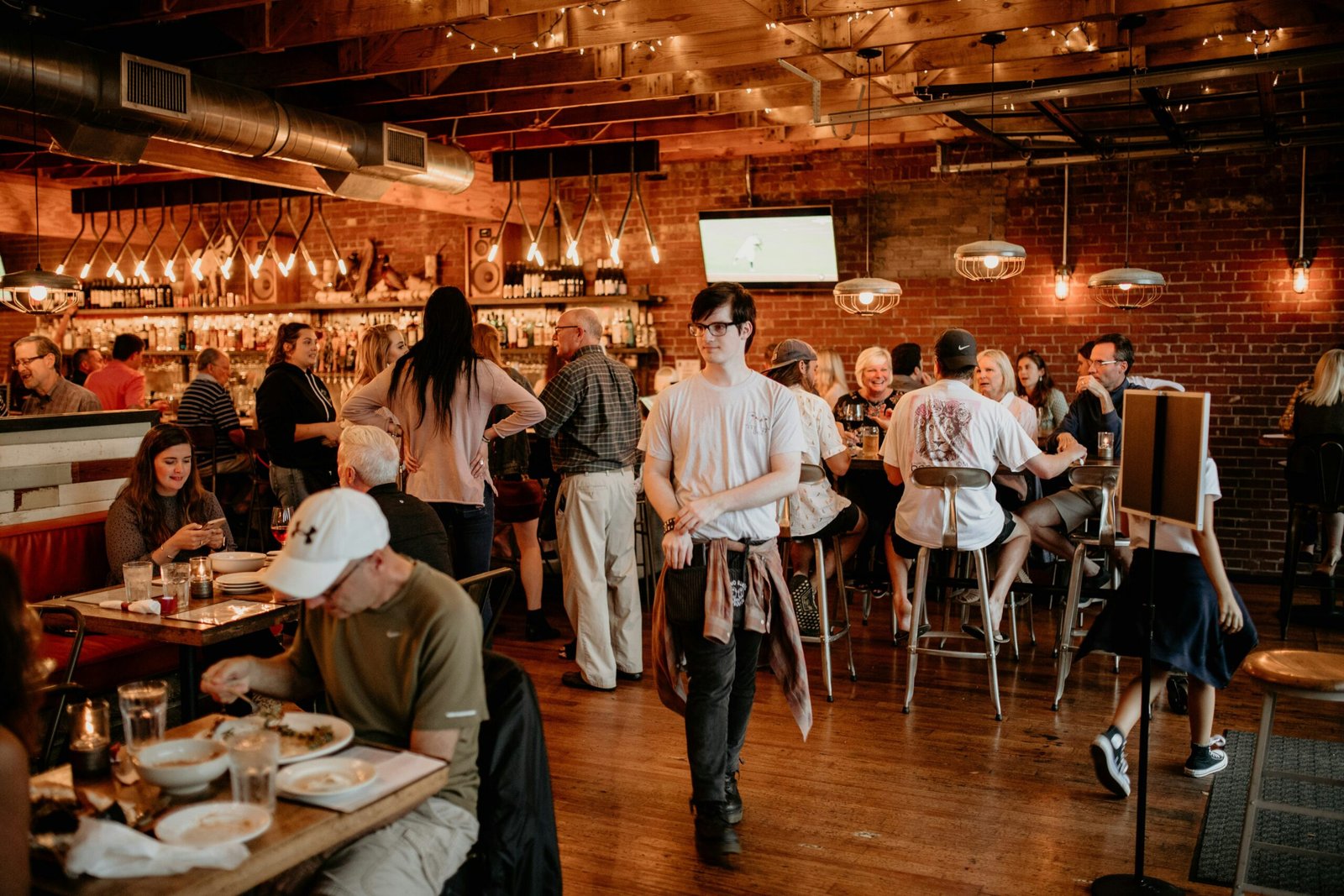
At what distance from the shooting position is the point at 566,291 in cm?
984

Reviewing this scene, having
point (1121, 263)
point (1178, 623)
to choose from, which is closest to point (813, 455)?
point (1178, 623)

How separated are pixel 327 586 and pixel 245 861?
0.57m

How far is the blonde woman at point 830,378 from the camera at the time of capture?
25.0ft

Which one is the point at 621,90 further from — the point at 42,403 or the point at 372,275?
the point at 372,275

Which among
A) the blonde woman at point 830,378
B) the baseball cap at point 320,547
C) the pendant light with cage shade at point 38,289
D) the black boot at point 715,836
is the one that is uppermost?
the pendant light with cage shade at point 38,289

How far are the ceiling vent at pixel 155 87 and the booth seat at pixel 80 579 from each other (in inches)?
79.6

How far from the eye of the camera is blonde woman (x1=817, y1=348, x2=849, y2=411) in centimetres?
761

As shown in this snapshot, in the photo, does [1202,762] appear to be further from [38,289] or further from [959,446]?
[38,289]

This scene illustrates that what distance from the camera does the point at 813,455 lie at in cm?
514

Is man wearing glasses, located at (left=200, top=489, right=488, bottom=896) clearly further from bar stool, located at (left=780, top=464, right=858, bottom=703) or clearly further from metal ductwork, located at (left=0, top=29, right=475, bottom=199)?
metal ductwork, located at (left=0, top=29, right=475, bottom=199)

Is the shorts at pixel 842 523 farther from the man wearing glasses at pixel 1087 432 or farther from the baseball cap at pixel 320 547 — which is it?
the baseball cap at pixel 320 547

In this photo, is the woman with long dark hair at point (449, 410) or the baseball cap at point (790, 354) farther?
the baseball cap at point (790, 354)

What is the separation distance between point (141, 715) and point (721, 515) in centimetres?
168

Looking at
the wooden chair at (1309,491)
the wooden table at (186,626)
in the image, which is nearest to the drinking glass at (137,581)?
the wooden table at (186,626)
